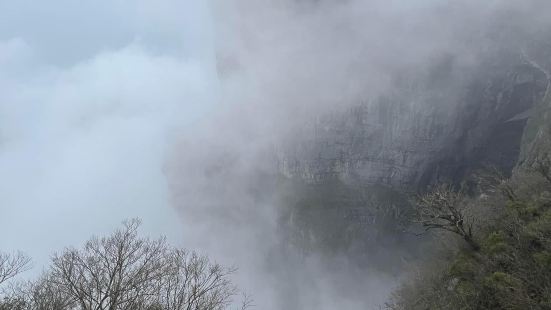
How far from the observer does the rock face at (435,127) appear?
107 m

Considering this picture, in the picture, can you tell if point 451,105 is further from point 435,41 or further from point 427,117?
point 435,41

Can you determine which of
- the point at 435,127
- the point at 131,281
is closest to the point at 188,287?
the point at 131,281

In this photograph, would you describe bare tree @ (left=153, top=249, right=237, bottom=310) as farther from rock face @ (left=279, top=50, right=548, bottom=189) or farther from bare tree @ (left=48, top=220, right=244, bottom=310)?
rock face @ (left=279, top=50, right=548, bottom=189)

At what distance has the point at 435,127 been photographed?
113 metres

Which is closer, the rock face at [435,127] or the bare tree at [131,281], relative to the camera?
the bare tree at [131,281]

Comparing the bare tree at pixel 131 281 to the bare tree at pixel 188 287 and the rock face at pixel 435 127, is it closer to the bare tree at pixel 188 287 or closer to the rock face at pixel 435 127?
the bare tree at pixel 188 287

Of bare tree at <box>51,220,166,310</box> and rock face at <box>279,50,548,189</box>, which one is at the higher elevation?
rock face at <box>279,50,548,189</box>

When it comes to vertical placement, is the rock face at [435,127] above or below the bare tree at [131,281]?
above

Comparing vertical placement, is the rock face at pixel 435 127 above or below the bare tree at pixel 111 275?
above

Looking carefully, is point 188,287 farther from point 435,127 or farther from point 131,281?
point 435,127

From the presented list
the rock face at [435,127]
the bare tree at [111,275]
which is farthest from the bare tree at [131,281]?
the rock face at [435,127]

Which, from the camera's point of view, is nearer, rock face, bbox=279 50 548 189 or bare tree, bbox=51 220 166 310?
bare tree, bbox=51 220 166 310

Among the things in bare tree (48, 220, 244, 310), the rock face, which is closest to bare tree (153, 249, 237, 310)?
bare tree (48, 220, 244, 310)

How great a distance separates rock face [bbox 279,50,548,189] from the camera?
10688 centimetres
